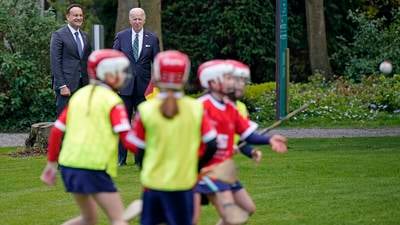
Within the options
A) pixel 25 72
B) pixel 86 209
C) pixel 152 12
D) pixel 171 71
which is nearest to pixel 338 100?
pixel 152 12

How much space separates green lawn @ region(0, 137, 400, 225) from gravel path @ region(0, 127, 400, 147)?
2.78 meters

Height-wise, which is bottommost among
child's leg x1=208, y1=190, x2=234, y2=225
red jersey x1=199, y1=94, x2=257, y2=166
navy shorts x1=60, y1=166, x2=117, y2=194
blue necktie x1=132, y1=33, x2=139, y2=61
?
child's leg x1=208, y1=190, x2=234, y2=225

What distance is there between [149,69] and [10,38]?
8.05 meters

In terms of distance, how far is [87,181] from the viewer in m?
8.47

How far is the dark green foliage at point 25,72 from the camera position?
73.2ft

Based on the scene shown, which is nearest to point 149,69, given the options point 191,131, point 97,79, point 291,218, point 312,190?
point 312,190

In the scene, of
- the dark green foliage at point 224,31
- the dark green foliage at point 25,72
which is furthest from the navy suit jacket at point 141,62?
the dark green foliage at point 224,31

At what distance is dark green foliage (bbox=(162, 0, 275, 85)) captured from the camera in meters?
34.5

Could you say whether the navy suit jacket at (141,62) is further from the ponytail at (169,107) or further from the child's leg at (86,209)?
the ponytail at (169,107)

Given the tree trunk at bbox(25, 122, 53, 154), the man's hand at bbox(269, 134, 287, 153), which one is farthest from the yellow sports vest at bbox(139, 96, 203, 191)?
the tree trunk at bbox(25, 122, 53, 154)

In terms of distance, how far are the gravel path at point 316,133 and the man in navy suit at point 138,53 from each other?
522cm

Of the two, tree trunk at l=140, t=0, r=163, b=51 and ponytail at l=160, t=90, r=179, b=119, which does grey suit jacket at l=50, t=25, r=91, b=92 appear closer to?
ponytail at l=160, t=90, r=179, b=119

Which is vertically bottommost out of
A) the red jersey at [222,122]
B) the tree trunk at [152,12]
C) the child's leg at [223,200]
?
the child's leg at [223,200]

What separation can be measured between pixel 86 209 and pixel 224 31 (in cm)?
2629
